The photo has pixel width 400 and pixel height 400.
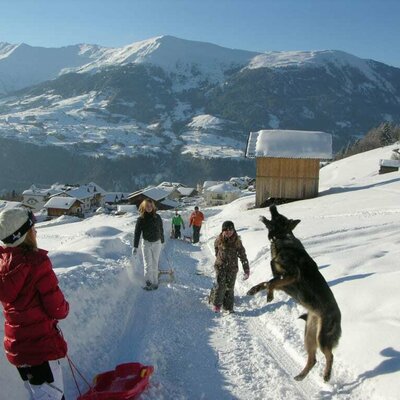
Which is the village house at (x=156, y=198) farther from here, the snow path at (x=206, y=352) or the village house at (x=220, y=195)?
the snow path at (x=206, y=352)

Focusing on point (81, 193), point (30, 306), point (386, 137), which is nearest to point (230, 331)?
point (30, 306)

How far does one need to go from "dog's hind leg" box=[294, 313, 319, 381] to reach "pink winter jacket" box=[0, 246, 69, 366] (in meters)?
2.92

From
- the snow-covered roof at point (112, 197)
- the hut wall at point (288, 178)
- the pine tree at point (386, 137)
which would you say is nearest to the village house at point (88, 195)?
the snow-covered roof at point (112, 197)

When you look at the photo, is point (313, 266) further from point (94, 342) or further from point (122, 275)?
point (122, 275)

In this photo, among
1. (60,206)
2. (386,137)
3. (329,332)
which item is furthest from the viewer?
A: (386,137)

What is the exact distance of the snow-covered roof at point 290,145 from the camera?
105ft

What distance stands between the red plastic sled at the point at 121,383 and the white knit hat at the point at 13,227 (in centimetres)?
213

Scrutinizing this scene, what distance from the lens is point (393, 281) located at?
718cm

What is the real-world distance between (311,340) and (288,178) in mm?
27628

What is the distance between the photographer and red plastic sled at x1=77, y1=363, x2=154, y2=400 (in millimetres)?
4891

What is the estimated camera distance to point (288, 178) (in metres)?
32.3

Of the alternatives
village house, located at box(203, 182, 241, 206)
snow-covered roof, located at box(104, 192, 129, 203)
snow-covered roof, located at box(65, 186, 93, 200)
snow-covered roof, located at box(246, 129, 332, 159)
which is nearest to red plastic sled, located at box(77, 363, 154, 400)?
snow-covered roof, located at box(246, 129, 332, 159)

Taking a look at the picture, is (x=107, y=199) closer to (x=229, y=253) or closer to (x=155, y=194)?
(x=155, y=194)

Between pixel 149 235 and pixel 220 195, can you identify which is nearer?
pixel 149 235
